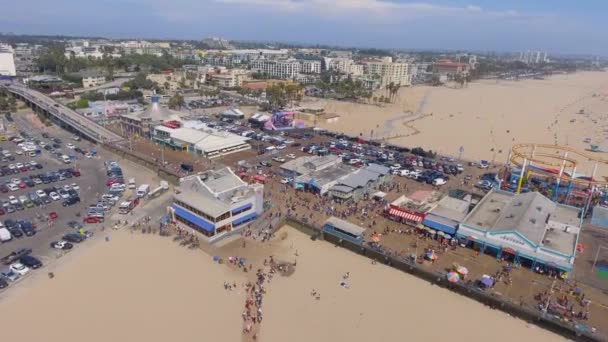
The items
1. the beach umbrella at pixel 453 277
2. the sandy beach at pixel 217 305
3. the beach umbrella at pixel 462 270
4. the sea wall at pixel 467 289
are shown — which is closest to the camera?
the sandy beach at pixel 217 305

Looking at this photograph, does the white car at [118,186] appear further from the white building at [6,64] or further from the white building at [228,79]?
Result: the white building at [6,64]

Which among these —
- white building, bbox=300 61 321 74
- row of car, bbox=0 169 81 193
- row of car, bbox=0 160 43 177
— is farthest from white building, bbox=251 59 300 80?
row of car, bbox=0 169 81 193

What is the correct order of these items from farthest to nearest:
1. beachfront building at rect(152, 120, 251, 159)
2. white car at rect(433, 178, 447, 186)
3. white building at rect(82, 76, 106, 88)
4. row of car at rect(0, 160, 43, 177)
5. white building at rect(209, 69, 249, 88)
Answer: white building at rect(209, 69, 249, 88), white building at rect(82, 76, 106, 88), beachfront building at rect(152, 120, 251, 159), row of car at rect(0, 160, 43, 177), white car at rect(433, 178, 447, 186)

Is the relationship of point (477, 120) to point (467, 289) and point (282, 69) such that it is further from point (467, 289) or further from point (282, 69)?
point (282, 69)

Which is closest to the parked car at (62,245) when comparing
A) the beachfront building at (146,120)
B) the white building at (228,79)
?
the beachfront building at (146,120)

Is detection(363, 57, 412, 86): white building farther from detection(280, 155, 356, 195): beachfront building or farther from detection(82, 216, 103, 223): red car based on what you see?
detection(82, 216, 103, 223): red car

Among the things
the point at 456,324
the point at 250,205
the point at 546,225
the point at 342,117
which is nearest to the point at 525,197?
the point at 546,225

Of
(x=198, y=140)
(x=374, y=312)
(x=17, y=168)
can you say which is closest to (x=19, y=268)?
(x=374, y=312)
